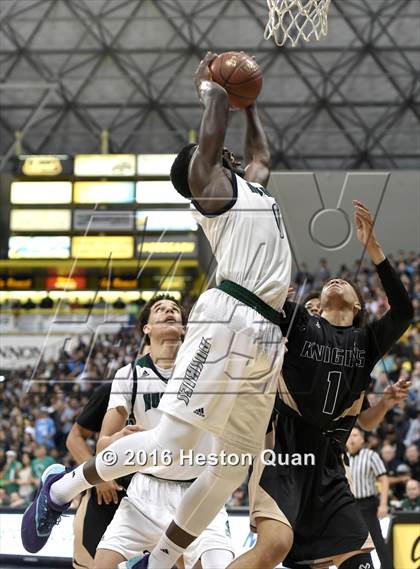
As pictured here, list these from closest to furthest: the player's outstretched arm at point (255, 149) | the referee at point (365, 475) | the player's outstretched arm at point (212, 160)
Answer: the player's outstretched arm at point (212, 160)
the player's outstretched arm at point (255, 149)
the referee at point (365, 475)

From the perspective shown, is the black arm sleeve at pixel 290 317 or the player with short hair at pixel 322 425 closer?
the player with short hair at pixel 322 425

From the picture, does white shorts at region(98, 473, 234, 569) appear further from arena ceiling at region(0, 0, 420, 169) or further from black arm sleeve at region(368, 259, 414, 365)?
arena ceiling at region(0, 0, 420, 169)

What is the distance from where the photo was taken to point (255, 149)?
529cm

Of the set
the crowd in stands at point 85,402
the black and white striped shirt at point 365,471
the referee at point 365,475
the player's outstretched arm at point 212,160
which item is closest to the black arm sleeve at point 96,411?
the player's outstretched arm at point 212,160

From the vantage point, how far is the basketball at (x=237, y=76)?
5.00m

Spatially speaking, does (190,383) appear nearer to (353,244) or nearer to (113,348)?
(113,348)

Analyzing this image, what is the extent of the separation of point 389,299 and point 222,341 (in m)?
1.33

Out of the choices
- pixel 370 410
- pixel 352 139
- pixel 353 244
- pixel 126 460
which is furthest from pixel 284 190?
pixel 126 460

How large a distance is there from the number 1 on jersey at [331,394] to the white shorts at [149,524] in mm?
952

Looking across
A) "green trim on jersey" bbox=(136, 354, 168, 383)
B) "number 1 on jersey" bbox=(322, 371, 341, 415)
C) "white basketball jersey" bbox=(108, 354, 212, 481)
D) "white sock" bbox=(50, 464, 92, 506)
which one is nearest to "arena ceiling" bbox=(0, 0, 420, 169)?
"green trim on jersey" bbox=(136, 354, 168, 383)

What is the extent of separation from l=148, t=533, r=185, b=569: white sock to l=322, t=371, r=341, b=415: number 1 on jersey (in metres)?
1.11

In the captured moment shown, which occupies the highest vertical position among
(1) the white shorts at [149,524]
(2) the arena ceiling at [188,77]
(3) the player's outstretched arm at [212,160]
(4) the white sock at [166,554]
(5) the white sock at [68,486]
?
(2) the arena ceiling at [188,77]

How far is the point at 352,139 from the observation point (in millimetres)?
25938

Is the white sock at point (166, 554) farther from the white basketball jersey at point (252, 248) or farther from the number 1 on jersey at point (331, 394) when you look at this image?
the white basketball jersey at point (252, 248)
